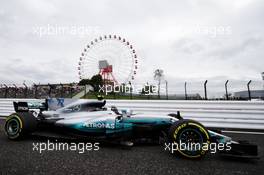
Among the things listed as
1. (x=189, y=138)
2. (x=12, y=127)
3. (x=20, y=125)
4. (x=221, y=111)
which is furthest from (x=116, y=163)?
(x=221, y=111)

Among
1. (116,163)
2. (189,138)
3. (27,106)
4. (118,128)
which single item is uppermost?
(27,106)

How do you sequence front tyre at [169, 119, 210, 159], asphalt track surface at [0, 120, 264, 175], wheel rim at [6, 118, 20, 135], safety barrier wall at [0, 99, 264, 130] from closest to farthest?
1. asphalt track surface at [0, 120, 264, 175]
2. front tyre at [169, 119, 210, 159]
3. wheel rim at [6, 118, 20, 135]
4. safety barrier wall at [0, 99, 264, 130]

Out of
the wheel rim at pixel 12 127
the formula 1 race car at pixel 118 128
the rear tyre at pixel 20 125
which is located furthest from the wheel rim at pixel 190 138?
the wheel rim at pixel 12 127

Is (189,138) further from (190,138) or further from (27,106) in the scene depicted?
(27,106)

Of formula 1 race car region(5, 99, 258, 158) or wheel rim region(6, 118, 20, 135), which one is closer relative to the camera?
formula 1 race car region(5, 99, 258, 158)

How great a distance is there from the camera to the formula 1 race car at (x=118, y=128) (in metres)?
3.56

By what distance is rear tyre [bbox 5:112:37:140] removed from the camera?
15.0 ft

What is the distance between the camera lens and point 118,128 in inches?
164

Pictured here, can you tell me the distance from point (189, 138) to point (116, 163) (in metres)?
1.28

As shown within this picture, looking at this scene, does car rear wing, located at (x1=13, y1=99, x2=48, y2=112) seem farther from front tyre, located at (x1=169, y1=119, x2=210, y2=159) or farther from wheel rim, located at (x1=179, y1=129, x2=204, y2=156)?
wheel rim, located at (x1=179, y1=129, x2=204, y2=156)

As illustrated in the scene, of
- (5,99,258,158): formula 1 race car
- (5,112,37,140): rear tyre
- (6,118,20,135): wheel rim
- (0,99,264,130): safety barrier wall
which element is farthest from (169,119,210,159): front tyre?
(0,99,264,130): safety barrier wall

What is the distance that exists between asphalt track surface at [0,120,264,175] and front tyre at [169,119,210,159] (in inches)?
5.9

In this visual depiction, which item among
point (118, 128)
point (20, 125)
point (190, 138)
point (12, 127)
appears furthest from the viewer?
point (12, 127)

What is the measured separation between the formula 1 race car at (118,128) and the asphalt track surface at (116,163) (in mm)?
199
